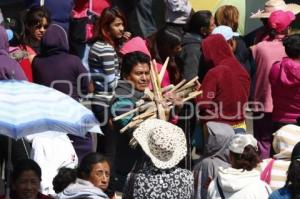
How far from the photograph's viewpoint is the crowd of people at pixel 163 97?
9.38 metres

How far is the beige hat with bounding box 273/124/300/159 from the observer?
10.4 meters

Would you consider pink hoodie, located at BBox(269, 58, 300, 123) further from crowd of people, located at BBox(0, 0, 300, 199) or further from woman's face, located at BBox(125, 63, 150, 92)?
woman's face, located at BBox(125, 63, 150, 92)

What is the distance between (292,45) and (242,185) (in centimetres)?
342

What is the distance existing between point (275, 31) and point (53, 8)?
2.74 m

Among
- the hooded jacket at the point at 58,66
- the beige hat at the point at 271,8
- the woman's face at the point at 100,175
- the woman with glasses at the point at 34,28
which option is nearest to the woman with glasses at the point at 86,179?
the woman's face at the point at 100,175

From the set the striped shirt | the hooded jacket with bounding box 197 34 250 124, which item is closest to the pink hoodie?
the hooded jacket with bounding box 197 34 250 124

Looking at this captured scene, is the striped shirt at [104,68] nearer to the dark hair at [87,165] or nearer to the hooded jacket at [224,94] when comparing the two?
the hooded jacket at [224,94]

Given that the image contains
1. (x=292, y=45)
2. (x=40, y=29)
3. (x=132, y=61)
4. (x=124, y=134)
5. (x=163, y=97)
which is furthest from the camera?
(x=40, y=29)

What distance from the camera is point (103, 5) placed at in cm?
1480

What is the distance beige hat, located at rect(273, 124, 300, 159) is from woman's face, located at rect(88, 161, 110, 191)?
1.56 meters

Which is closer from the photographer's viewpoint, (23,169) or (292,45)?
(23,169)

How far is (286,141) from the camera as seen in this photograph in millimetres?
10484

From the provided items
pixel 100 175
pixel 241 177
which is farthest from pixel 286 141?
pixel 100 175

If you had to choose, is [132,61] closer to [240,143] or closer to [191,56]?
[240,143]
